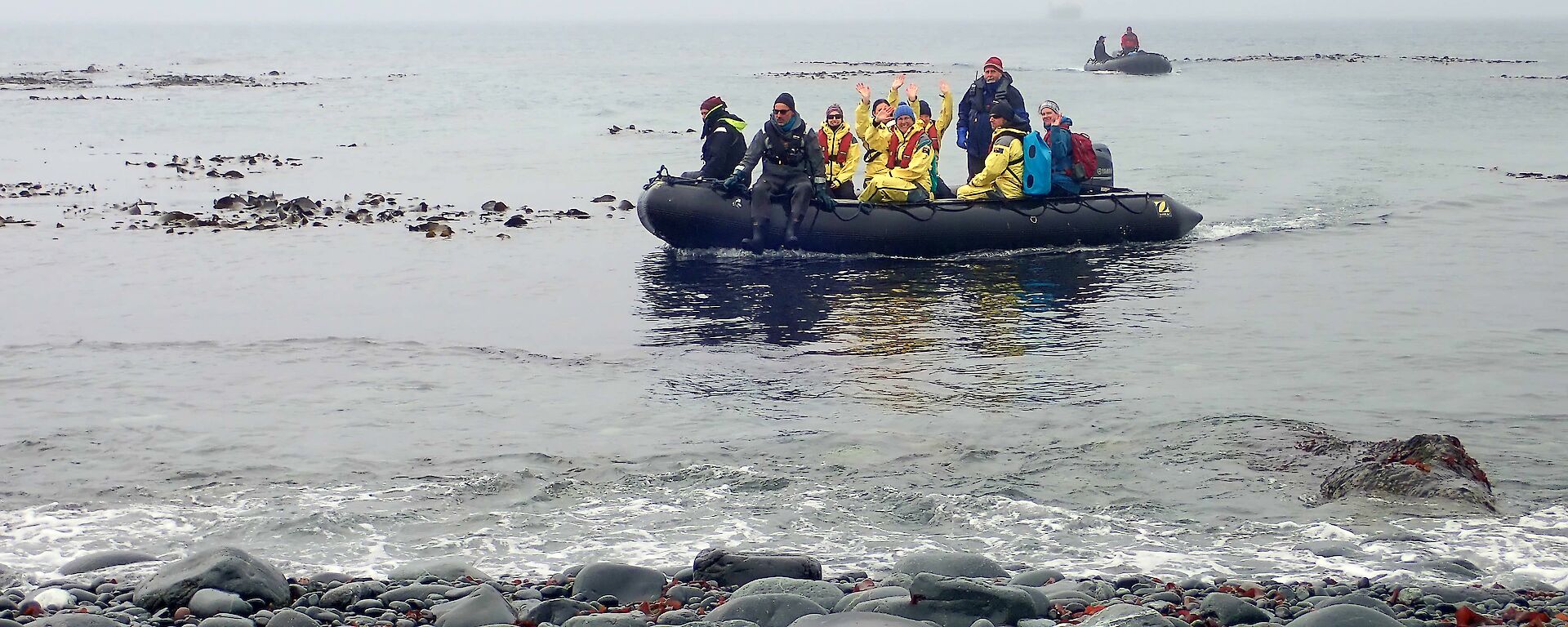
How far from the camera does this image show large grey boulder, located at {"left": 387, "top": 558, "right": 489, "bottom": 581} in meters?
6.90

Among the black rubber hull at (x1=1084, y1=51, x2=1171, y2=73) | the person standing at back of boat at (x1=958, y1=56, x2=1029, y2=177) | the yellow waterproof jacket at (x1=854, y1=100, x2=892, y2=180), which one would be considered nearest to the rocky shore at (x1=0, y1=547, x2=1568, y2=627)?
the yellow waterproof jacket at (x1=854, y1=100, x2=892, y2=180)

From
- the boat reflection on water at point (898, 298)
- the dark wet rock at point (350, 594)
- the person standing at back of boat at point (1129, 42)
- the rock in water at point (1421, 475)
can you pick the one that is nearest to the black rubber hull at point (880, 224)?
the boat reflection on water at point (898, 298)

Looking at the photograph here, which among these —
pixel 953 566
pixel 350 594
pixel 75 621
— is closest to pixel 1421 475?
pixel 953 566

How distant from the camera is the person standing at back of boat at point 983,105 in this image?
18234 millimetres

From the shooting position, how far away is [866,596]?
242 inches

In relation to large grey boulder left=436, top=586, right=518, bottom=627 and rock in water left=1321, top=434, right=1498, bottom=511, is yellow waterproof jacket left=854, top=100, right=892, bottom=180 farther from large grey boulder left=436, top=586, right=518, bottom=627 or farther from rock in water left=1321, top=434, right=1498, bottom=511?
large grey boulder left=436, top=586, right=518, bottom=627

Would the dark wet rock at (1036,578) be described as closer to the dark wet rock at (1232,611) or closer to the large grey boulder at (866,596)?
the large grey boulder at (866,596)

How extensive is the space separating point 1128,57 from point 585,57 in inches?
2048

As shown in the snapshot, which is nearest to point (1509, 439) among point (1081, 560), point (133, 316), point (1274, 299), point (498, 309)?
point (1081, 560)

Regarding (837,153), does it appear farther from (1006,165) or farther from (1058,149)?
(1058,149)

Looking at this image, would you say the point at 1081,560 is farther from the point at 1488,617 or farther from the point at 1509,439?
the point at 1509,439

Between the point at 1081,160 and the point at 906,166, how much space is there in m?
2.01

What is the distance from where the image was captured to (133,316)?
1383 centimetres

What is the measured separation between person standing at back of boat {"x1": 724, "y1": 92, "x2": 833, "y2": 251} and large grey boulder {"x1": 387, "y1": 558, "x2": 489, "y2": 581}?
916 cm
